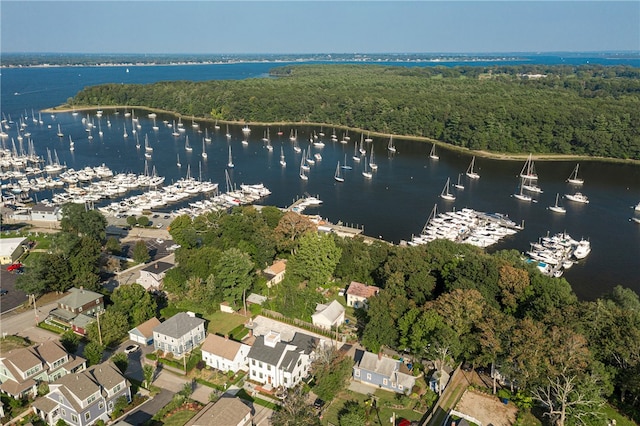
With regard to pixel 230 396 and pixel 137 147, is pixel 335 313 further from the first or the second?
pixel 137 147

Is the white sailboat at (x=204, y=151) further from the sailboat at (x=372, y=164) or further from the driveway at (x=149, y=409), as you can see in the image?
the driveway at (x=149, y=409)

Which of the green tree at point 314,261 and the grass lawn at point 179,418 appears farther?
the green tree at point 314,261

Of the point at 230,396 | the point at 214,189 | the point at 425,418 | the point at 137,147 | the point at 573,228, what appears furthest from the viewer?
the point at 137,147

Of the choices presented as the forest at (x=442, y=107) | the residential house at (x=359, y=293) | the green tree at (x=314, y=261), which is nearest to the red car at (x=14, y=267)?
the green tree at (x=314, y=261)

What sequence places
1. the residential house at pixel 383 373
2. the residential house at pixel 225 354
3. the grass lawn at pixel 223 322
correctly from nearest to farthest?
the residential house at pixel 383 373 < the residential house at pixel 225 354 < the grass lawn at pixel 223 322

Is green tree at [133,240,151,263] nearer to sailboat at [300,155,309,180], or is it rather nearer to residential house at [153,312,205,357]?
residential house at [153,312,205,357]

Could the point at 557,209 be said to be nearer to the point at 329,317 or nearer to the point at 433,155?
the point at 433,155

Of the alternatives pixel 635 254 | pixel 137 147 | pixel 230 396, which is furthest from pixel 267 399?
pixel 137 147
